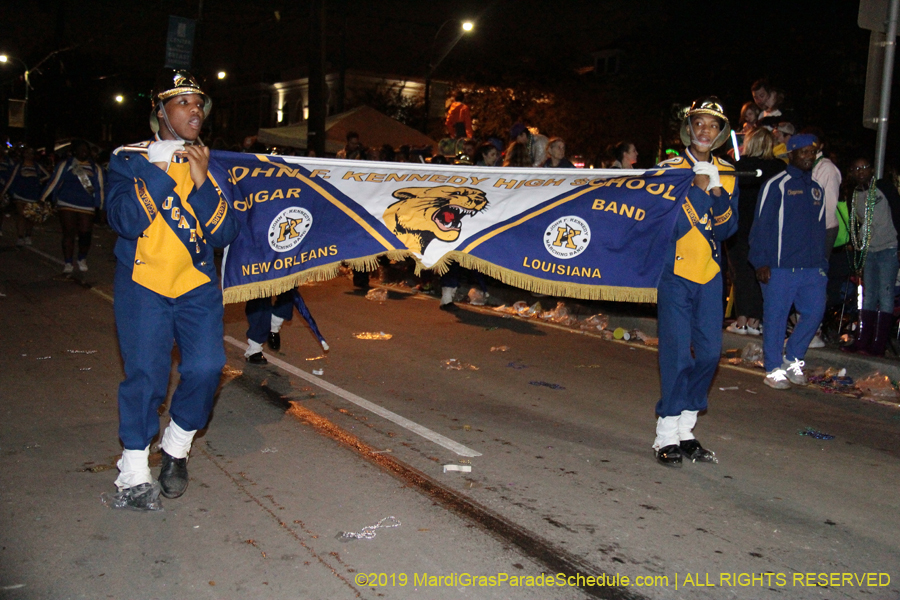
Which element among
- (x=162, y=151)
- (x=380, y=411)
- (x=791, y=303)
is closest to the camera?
(x=162, y=151)

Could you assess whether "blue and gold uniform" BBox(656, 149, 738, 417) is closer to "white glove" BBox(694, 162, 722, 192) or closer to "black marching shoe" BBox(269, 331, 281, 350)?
"white glove" BBox(694, 162, 722, 192)

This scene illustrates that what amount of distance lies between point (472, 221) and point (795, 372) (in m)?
3.87

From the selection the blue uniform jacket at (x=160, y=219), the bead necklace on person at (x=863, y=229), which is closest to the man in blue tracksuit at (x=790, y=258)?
the bead necklace on person at (x=863, y=229)

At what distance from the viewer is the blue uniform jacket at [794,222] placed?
296 inches

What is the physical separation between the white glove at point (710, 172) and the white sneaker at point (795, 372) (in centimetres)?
335

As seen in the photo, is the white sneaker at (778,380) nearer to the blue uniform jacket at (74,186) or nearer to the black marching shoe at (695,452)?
the black marching shoe at (695,452)

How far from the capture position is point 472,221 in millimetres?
5949

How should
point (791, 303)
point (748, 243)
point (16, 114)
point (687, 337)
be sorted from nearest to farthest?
point (687, 337)
point (791, 303)
point (748, 243)
point (16, 114)

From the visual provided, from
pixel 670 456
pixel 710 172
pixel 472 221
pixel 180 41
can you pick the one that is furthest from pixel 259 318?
pixel 180 41

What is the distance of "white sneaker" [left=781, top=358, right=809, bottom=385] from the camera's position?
7.81 metres

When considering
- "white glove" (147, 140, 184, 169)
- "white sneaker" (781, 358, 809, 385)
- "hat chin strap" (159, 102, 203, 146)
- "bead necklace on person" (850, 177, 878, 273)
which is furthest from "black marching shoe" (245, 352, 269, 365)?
"bead necklace on person" (850, 177, 878, 273)

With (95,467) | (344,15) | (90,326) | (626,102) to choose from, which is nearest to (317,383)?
(95,467)

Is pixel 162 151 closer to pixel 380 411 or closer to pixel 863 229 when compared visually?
pixel 380 411

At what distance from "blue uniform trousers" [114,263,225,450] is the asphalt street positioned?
491 mm
